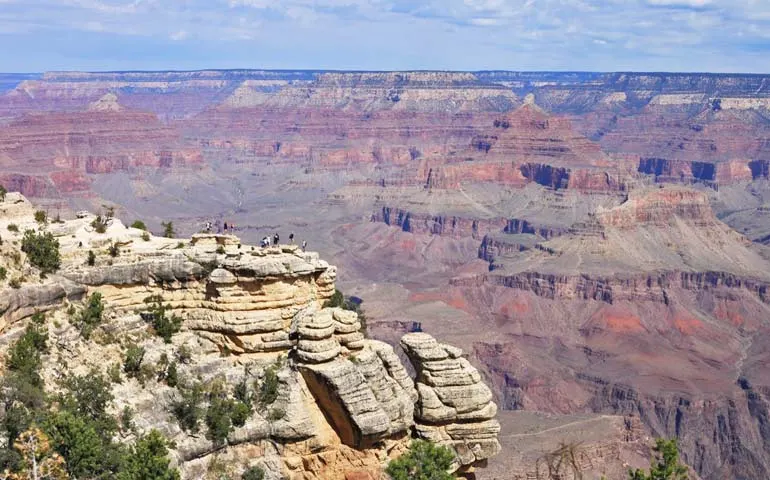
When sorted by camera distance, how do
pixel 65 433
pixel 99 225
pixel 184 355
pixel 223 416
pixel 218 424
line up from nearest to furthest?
1. pixel 65 433
2. pixel 218 424
3. pixel 223 416
4. pixel 184 355
5. pixel 99 225

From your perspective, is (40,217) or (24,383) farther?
(40,217)

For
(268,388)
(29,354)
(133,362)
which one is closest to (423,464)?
(268,388)

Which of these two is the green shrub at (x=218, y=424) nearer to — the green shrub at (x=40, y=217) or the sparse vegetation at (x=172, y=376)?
the sparse vegetation at (x=172, y=376)

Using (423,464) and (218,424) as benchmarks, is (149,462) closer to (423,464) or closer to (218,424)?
(218,424)

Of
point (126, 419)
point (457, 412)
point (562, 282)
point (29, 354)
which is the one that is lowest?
point (562, 282)

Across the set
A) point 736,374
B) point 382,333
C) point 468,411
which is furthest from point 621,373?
point 468,411

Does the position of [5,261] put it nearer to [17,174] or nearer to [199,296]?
[199,296]
